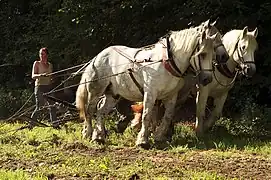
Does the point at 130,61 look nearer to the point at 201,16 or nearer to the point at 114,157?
the point at 114,157

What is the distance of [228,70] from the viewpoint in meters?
10.4

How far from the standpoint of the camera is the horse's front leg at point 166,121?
388 inches

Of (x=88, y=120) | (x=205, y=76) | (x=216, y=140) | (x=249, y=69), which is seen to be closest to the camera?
(x=205, y=76)

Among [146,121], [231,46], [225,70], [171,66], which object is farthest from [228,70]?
[146,121]

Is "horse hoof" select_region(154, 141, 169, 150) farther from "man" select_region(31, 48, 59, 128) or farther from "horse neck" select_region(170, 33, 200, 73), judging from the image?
"man" select_region(31, 48, 59, 128)

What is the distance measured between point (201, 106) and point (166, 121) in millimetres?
898

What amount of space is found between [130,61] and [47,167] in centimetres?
299

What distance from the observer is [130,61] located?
33.0 ft

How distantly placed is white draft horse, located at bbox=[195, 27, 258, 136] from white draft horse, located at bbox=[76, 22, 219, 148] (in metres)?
0.82

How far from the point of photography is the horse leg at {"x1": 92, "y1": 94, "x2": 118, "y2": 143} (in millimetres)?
10156

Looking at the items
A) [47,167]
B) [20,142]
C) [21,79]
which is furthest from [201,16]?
[21,79]

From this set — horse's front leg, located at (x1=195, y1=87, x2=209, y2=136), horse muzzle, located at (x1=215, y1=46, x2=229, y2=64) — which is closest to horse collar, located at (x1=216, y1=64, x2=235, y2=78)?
horse muzzle, located at (x1=215, y1=46, x2=229, y2=64)

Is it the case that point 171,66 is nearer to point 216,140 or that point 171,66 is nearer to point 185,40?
point 185,40

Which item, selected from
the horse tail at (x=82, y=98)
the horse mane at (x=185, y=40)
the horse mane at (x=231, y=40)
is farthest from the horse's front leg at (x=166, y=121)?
the horse tail at (x=82, y=98)
